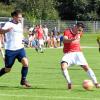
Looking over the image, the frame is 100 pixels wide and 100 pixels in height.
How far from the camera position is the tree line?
65062mm

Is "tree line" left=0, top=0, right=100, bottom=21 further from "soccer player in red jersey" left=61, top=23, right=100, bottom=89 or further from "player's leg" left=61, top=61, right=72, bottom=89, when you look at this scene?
"player's leg" left=61, top=61, right=72, bottom=89

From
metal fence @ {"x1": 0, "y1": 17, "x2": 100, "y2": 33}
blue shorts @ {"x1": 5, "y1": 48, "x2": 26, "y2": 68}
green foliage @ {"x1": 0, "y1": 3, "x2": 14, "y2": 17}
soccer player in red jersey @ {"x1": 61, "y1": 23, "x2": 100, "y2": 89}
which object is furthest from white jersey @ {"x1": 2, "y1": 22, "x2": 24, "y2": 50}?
green foliage @ {"x1": 0, "y1": 3, "x2": 14, "y2": 17}

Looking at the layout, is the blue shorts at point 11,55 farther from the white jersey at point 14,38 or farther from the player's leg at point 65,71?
the player's leg at point 65,71

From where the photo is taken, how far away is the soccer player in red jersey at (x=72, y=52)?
574 inches

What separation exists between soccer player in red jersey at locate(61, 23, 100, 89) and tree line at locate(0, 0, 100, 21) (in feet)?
159

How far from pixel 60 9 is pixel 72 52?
6161 cm

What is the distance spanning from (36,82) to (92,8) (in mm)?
59233

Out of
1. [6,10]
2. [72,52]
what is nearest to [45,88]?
[72,52]

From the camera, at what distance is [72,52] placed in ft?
49.1

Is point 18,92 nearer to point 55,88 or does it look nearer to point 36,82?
point 55,88

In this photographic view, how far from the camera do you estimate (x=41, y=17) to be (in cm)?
6588

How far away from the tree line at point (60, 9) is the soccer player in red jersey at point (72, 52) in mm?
48419

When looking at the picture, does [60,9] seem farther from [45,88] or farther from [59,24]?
[45,88]

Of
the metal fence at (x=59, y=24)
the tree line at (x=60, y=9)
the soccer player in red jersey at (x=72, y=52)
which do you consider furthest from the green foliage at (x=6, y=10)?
the soccer player in red jersey at (x=72, y=52)
